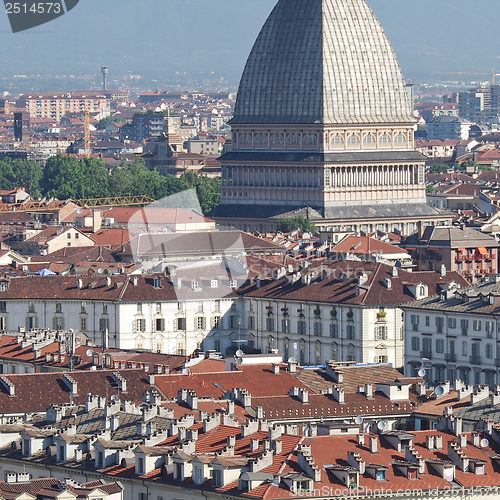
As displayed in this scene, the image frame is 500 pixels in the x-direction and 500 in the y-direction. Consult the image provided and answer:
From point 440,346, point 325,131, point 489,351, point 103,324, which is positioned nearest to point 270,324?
point 103,324

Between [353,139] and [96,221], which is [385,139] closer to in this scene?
[353,139]

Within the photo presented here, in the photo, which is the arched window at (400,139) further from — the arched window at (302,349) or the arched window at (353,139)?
the arched window at (302,349)

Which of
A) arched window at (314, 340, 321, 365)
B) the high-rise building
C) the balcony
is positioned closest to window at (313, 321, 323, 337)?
arched window at (314, 340, 321, 365)

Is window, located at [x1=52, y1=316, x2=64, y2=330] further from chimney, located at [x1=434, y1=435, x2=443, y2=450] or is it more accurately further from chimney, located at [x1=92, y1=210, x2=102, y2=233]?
chimney, located at [x1=434, y1=435, x2=443, y2=450]

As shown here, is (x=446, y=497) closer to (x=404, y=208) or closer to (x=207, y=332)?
(x=207, y=332)

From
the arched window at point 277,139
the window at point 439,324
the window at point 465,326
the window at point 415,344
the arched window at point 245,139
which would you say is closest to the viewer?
the window at point 465,326

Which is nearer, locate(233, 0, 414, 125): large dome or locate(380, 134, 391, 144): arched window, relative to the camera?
locate(380, 134, 391, 144): arched window

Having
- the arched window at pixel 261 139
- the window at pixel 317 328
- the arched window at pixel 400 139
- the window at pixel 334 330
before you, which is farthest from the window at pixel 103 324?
the arched window at pixel 400 139
